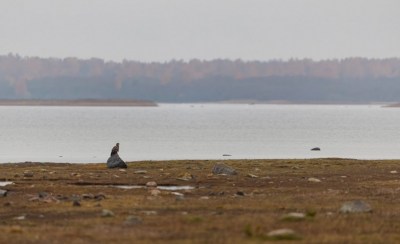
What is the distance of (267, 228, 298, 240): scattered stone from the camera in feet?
73.0

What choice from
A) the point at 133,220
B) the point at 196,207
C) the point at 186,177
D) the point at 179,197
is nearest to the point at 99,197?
the point at 179,197

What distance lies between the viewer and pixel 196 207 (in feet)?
101

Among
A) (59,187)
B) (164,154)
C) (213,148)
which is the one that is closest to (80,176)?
(59,187)

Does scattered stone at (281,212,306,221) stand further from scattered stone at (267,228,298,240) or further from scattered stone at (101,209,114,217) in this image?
scattered stone at (101,209,114,217)

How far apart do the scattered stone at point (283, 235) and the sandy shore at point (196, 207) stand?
92 mm

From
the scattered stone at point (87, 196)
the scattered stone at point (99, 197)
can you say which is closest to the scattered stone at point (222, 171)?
the scattered stone at point (99, 197)

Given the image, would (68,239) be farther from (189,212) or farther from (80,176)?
(80,176)

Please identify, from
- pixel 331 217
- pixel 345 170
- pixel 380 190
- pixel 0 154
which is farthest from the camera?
pixel 0 154

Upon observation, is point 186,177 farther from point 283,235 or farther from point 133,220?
point 283,235

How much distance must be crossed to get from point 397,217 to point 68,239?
10.7 meters

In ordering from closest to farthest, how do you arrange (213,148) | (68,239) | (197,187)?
1. (68,239)
2. (197,187)
3. (213,148)

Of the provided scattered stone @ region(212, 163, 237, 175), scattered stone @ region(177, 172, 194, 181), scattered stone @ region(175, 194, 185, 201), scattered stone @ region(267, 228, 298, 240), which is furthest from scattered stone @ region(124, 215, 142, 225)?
scattered stone @ region(212, 163, 237, 175)

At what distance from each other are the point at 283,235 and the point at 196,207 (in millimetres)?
8811

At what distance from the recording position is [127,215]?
28.1 m
